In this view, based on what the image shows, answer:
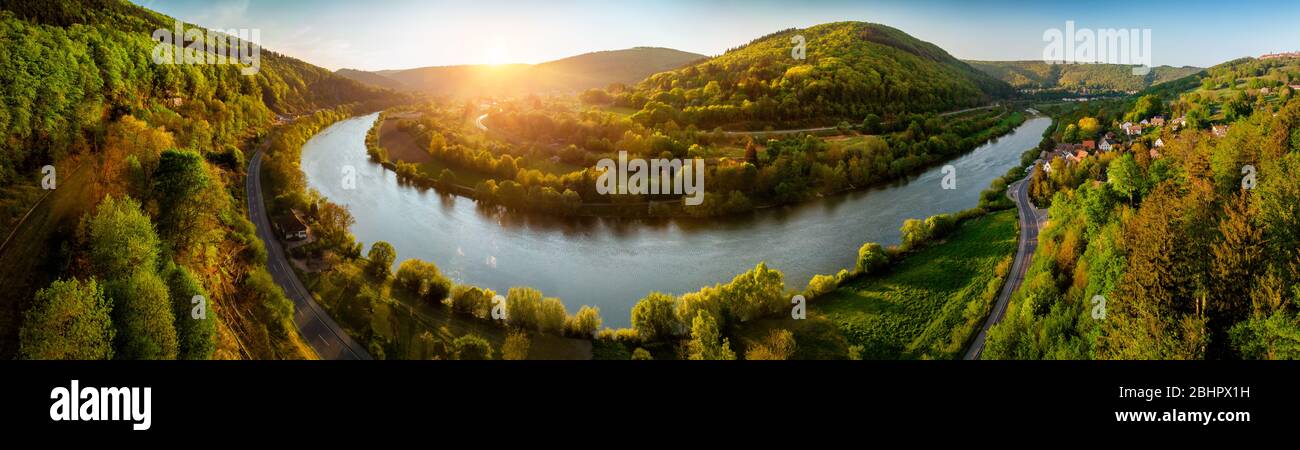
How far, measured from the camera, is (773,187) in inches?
944

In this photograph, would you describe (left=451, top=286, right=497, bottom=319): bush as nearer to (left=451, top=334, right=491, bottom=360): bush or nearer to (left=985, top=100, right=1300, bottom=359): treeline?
(left=451, top=334, right=491, bottom=360): bush

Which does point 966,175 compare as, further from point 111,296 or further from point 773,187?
point 111,296

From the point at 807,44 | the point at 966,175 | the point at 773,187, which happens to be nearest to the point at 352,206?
the point at 773,187

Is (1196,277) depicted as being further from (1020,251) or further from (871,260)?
(1020,251)

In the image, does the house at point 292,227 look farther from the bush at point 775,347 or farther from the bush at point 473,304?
the bush at point 775,347

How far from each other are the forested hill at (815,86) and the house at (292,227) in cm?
2172

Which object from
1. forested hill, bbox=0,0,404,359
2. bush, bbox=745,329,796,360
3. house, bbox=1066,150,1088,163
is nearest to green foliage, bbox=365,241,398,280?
forested hill, bbox=0,0,404,359

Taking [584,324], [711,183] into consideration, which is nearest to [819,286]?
[584,324]

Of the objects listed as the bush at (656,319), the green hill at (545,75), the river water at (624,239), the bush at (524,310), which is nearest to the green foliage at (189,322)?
the bush at (524,310)

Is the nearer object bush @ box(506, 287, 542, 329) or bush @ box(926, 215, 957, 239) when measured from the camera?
bush @ box(506, 287, 542, 329)

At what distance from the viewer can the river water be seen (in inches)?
661

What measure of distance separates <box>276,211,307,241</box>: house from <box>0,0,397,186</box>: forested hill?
490cm

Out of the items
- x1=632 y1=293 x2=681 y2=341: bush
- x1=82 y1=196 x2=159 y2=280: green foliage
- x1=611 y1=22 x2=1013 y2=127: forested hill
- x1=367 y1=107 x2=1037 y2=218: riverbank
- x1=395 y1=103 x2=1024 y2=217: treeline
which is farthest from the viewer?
x1=611 y1=22 x2=1013 y2=127: forested hill
